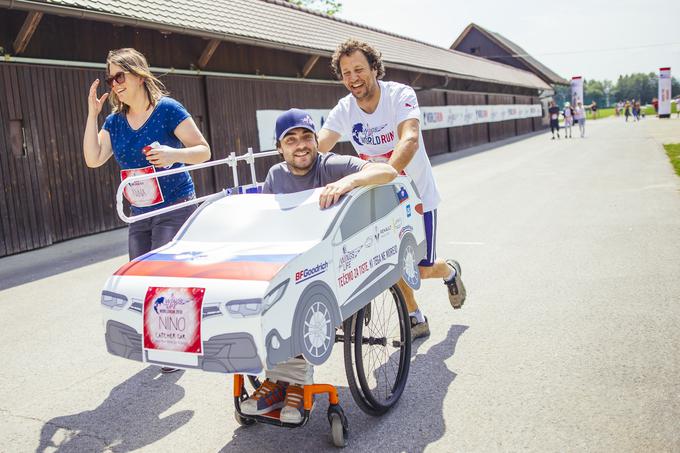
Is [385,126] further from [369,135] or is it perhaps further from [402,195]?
[402,195]

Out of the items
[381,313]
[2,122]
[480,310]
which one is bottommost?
[480,310]

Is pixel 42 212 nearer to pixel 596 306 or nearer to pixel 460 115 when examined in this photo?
pixel 596 306

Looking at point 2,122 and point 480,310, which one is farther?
point 2,122

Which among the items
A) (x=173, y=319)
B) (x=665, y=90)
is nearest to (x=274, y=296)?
(x=173, y=319)

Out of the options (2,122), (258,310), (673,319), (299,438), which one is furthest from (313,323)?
(2,122)

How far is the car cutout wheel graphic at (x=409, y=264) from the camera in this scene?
3.60 metres

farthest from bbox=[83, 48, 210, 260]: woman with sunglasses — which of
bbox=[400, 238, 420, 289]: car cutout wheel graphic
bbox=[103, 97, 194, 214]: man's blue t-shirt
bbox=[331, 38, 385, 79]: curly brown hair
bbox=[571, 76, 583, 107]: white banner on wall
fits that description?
bbox=[571, 76, 583, 107]: white banner on wall

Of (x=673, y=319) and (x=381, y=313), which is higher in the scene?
(x=381, y=313)

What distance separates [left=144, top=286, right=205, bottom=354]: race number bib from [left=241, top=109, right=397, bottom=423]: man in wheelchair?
0.61 metres

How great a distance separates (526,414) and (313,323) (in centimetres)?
139

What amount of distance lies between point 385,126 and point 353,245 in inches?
54.8

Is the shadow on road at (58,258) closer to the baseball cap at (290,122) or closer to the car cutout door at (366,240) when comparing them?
the baseball cap at (290,122)

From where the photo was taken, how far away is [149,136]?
13.1 feet

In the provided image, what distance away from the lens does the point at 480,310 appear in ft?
17.3
